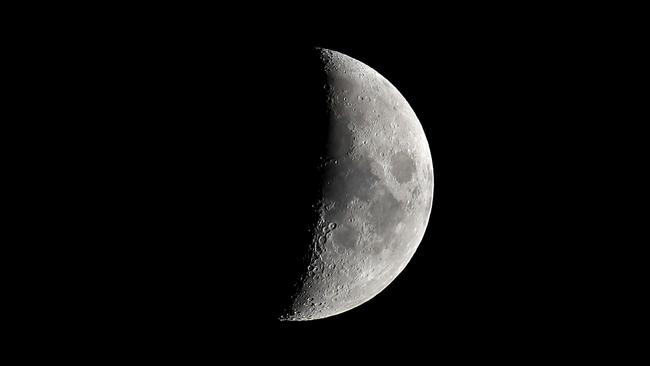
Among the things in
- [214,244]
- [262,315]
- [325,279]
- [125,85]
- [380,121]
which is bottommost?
[262,315]

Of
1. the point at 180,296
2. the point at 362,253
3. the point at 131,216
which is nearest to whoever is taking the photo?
the point at 131,216

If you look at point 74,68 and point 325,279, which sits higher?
point 74,68

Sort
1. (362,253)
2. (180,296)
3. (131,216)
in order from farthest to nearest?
(362,253), (180,296), (131,216)

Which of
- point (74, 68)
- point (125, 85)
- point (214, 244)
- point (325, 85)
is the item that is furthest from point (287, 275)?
point (74, 68)

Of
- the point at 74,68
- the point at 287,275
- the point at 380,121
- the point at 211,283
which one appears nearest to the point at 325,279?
the point at 287,275

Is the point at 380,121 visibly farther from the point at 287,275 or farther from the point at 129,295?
the point at 129,295

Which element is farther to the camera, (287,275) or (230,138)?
(287,275)
